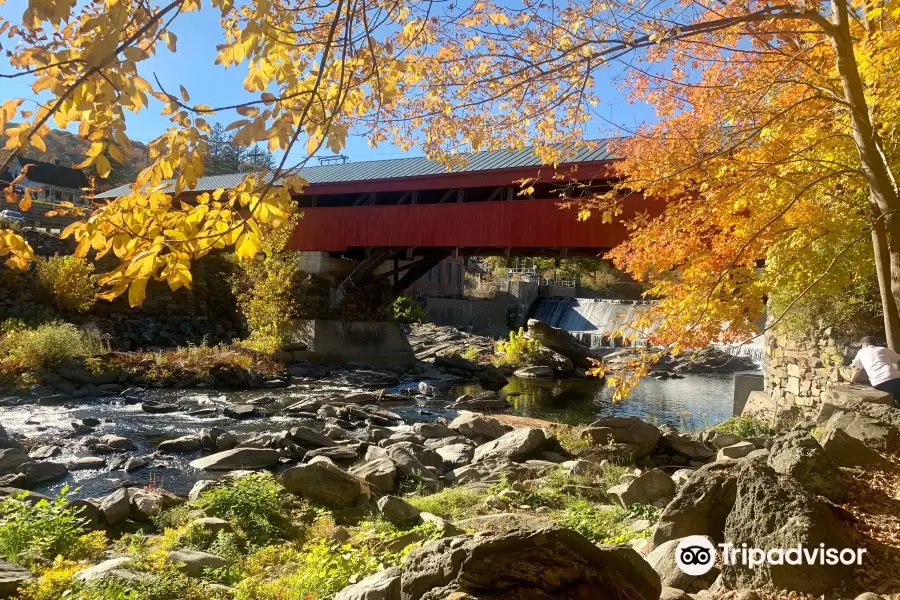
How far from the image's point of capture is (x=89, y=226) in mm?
1671

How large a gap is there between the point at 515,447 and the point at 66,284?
46.7 ft

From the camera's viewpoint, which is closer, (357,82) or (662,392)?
(357,82)

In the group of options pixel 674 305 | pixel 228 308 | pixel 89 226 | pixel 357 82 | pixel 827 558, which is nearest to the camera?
pixel 89 226

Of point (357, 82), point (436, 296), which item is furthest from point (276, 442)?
point (436, 296)

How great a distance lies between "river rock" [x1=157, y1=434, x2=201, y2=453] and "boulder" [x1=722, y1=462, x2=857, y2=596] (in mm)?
6429

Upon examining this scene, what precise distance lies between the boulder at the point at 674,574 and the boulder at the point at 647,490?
182 cm

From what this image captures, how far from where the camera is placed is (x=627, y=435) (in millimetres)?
7203

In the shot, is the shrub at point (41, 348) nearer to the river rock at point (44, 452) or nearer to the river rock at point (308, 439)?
the river rock at point (44, 452)

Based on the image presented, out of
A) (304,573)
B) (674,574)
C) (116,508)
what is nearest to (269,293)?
(116,508)

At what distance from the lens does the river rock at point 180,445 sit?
23.6 feet

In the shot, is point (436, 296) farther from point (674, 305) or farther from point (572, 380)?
point (674, 305)

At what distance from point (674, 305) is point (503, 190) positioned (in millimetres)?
9694

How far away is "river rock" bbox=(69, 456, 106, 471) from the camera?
631 cm

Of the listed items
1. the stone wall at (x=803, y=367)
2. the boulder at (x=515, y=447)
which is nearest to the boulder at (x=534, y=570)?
the boulder at (x=515, y=447)
